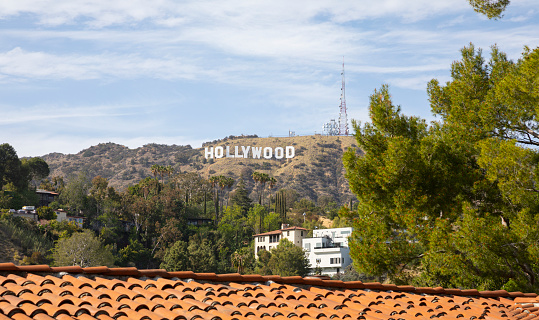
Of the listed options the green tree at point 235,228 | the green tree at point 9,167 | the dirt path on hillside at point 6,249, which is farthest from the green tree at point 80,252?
the green tree at point 235,228

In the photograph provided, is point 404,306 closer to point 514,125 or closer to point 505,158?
point 505,158

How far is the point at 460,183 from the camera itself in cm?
1525

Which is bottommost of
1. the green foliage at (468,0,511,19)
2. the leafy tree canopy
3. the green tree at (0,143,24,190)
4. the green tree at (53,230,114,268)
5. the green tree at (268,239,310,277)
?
the green tree at (268,239,310,277)

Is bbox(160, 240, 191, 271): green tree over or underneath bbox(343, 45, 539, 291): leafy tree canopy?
underneath

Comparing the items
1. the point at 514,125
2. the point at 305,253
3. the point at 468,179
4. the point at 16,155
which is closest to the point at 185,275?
the point at 468,179

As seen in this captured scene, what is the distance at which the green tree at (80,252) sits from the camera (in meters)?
71.8

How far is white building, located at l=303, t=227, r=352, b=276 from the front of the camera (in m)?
89.9

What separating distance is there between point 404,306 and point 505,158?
23.3 ft

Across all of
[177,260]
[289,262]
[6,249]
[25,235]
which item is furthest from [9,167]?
[289,262]

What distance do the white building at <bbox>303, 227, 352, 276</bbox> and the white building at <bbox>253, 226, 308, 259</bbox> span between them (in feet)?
9.09

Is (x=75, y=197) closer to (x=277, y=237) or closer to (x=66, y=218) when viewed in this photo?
(x=66, y=218)

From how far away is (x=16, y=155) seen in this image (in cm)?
9412

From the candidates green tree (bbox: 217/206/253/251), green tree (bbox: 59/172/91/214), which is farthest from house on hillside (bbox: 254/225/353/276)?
green tree (bbox: 59/172/91/214)

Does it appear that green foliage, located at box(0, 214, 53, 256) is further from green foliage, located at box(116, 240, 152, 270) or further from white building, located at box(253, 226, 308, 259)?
white building, located at box(253, 226, 308, 259)
